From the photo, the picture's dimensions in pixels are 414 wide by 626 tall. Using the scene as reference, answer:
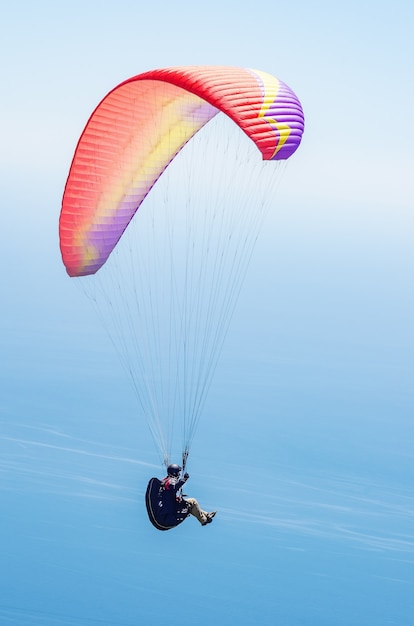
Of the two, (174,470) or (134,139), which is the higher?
(134,139)

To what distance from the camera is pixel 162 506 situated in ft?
41.4

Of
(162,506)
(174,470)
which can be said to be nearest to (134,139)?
(174,470)

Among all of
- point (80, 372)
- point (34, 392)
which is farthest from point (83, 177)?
point (80, 372)

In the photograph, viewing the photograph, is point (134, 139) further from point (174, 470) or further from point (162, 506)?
point (162, 506)

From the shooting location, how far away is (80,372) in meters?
82.0

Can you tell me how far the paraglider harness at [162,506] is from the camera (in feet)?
41.0

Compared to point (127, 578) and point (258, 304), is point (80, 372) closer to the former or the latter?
point (127, 578)

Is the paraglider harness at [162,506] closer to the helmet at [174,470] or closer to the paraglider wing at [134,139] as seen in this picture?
the helmet at [174,470]

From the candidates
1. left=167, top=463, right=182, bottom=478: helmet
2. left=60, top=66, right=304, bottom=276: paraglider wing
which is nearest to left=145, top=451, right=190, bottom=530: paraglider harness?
left=167, top=463, right=182, bottom=478: helmet

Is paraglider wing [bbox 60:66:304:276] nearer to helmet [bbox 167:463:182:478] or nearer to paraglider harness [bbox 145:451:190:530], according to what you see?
helmet [bbox 167:463:182:478]

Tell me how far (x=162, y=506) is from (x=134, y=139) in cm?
692

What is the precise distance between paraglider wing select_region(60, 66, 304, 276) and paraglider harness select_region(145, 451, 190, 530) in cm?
498

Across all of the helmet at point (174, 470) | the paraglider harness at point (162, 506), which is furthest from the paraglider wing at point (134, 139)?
the paraglider harness at point (162, 506)

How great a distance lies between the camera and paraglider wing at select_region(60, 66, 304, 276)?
12.3 meters
